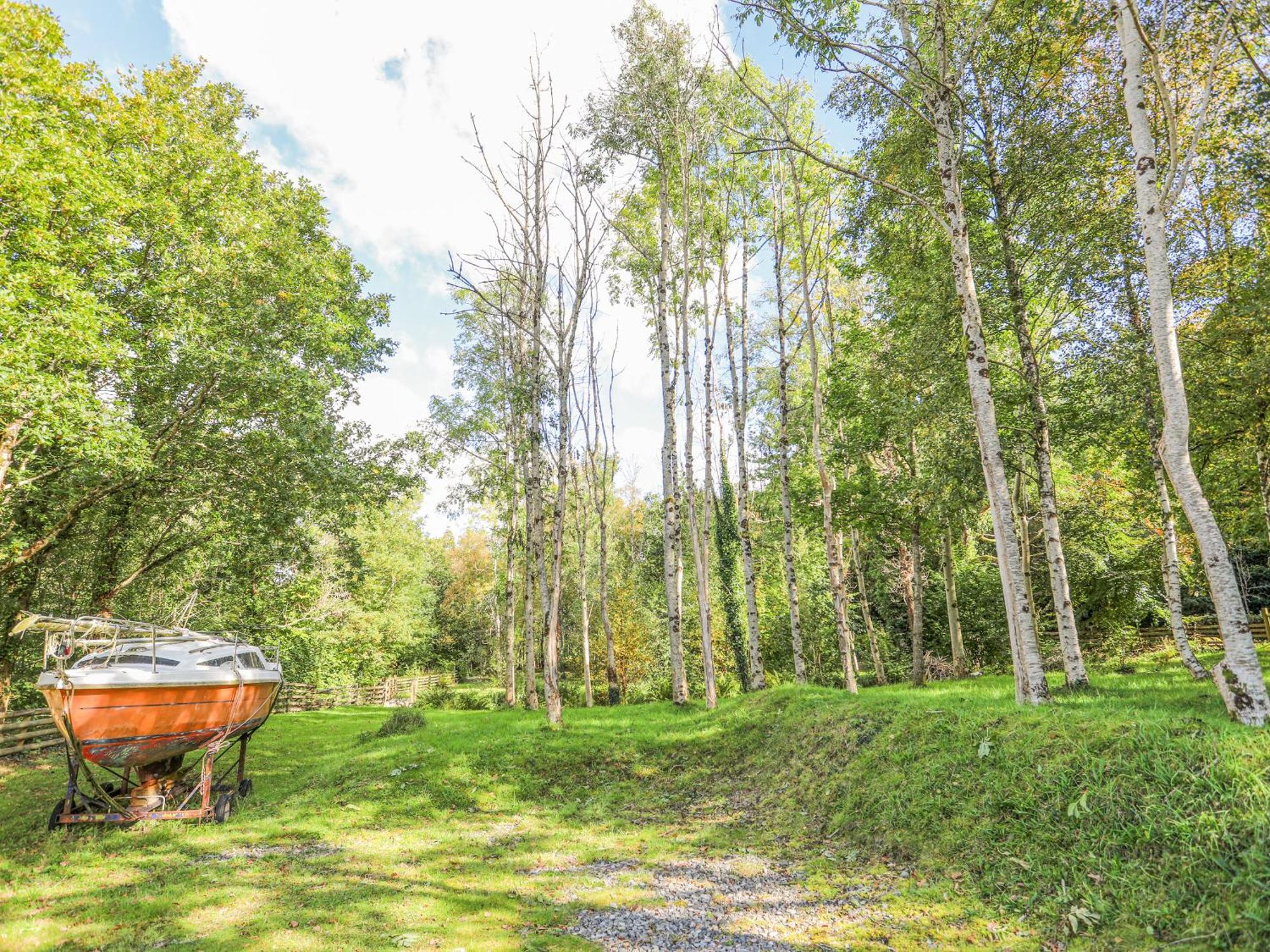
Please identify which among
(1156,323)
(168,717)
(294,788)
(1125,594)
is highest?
(1156,323)

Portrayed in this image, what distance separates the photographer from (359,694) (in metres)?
31.5

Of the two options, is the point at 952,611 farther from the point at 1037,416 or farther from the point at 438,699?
the point at 438,699

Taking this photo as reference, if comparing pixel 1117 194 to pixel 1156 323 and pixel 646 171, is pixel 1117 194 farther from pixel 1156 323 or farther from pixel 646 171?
pixel 646 171

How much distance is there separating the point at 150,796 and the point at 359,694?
24962 millimetres

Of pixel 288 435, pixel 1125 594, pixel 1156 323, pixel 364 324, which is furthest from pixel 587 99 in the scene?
pixel 1125 594

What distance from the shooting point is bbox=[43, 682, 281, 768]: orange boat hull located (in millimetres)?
7879

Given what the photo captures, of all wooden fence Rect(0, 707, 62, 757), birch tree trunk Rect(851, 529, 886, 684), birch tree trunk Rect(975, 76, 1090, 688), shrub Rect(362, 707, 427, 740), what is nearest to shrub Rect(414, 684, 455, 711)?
shrub Rect(362, 707, 427, 740)

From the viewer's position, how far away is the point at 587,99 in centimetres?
1655

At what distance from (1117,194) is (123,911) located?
18350 mm

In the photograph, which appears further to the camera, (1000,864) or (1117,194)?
(1117,194)

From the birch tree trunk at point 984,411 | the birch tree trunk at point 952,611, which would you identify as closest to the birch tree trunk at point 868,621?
the birch tree trunk at point 952,611

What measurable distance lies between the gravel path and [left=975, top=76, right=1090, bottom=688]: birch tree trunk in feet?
22.8

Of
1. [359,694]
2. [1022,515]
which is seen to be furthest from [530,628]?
[359,694]

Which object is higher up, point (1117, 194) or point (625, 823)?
point (1117, 194)
